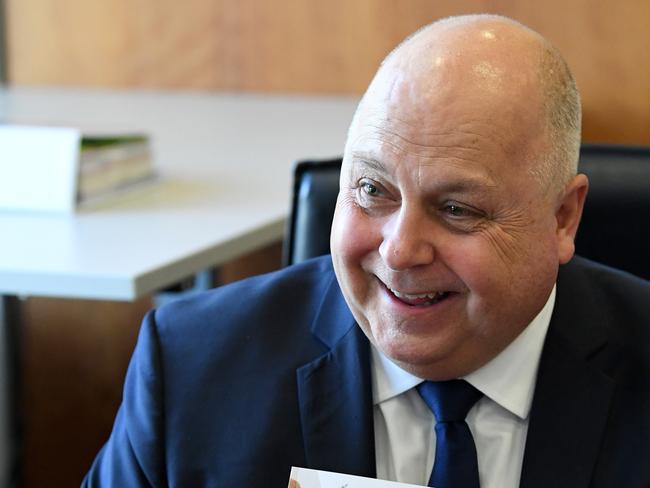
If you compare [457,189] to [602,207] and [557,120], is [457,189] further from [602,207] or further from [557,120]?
[602,207]

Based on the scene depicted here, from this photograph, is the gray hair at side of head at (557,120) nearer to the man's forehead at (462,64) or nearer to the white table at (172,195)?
the man's forehead at (462,64)

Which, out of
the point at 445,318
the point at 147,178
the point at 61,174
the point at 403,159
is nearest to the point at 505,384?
the point at 445,318

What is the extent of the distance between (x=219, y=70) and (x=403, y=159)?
239cm

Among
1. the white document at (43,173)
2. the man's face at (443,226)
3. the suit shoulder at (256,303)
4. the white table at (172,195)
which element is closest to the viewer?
the man's face at (443,226)

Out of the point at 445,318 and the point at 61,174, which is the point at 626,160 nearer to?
the point at 445,318

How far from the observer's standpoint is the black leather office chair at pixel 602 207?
1483 millimetres

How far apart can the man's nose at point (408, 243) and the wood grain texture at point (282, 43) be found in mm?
1837

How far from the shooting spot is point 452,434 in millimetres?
1244

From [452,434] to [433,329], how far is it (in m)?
0.14

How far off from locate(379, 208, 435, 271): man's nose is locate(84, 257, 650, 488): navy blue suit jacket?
223mm

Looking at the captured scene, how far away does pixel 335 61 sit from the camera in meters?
3.30

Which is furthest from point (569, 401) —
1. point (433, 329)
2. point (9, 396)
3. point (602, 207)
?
point (9, 396)

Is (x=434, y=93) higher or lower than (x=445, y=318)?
higher

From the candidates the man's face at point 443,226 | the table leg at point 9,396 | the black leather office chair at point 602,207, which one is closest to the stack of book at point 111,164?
the table leg at point 9,396
